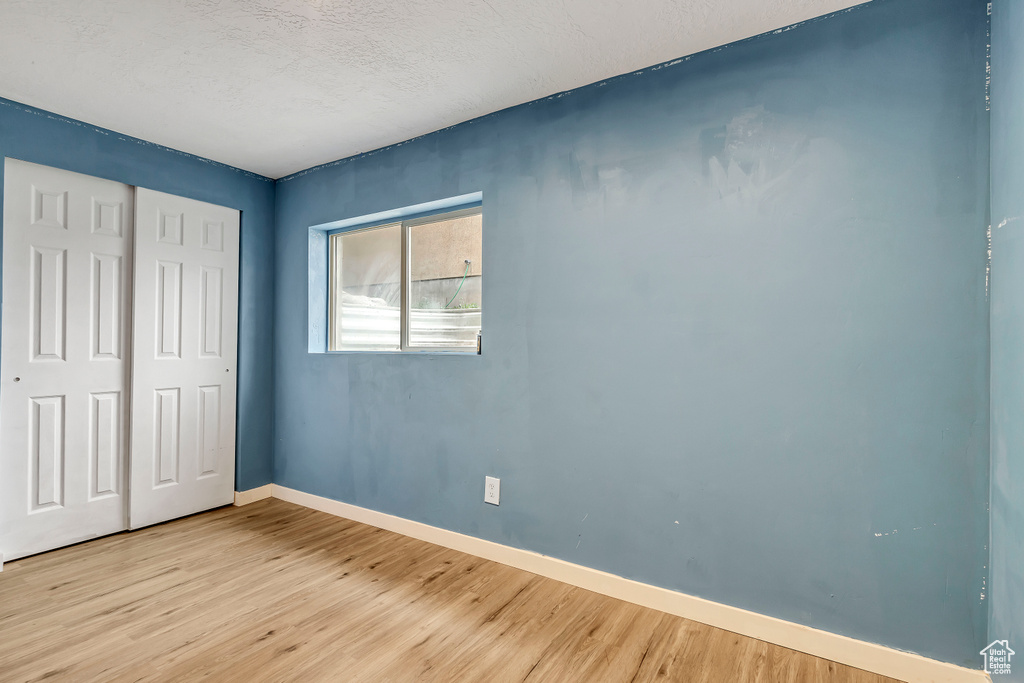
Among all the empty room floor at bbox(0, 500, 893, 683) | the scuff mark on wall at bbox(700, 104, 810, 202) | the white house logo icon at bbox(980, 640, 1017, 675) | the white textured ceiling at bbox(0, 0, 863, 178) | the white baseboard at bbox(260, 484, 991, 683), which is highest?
the white textured ceiling at bbox(0, 0, 863, 178)

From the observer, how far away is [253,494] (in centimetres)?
348

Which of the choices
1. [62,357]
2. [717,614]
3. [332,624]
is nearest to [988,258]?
[717,614]

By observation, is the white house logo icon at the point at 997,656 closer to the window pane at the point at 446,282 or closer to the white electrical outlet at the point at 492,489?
the white electrical outlet at the point at 492,489

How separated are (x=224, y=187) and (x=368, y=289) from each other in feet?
3.94

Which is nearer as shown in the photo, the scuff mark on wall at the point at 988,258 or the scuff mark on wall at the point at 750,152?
the scuff mark on wall at the point at 988,258

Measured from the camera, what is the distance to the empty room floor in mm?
1653

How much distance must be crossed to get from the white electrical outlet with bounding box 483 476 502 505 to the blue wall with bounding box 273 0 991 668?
0.05m

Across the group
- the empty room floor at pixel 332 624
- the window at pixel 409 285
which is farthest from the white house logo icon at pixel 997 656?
the window at pixel 409 285

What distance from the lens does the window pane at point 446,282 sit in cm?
286

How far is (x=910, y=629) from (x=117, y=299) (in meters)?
4.02

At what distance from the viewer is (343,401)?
322cm

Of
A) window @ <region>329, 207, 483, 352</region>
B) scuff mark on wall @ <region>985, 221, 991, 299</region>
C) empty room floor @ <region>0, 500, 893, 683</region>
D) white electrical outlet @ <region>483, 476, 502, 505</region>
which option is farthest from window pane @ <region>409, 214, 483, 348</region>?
scuff mark on wall @ <region>985, 221, 991, 299</region>

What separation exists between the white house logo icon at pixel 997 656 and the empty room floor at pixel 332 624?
29 cm

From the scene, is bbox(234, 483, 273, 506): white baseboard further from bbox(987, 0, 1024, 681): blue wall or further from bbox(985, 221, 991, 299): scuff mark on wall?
bbox(985, 221, 991, 299): scuff mark on wall
